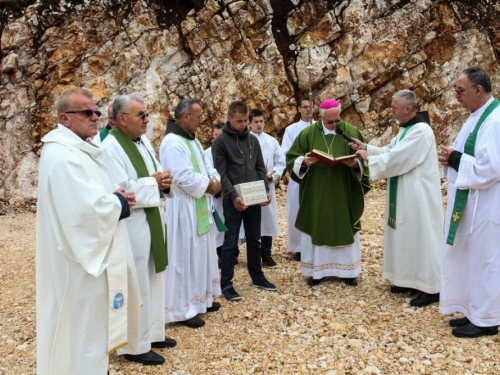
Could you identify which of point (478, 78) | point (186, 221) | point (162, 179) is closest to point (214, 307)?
point (186, 221)

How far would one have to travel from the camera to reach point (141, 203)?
12.3ft

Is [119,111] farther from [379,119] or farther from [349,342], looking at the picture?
[379,119]

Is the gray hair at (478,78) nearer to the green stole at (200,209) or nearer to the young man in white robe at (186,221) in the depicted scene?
the young man in white robe at (186,221)

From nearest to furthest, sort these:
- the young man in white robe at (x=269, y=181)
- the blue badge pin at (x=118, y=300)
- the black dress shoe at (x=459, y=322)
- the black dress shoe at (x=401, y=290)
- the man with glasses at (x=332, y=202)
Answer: the blue badge pin at (x=118, y=300), the black dress shoe at (x=459, y=322), the black dress shoe at (x=401, y=290), the man with glasses at (x=332, y=202), the young man in white robe at (x=269, y=181)

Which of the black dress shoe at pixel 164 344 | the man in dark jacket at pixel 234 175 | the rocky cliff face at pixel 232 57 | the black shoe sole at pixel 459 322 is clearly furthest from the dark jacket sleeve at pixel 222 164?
the rocky cliff face at pixel 232 57

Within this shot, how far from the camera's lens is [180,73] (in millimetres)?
12898

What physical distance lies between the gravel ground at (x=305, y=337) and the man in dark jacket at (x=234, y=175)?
1.60 ft

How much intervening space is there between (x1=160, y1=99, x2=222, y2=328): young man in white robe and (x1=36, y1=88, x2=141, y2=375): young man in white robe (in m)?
1.42

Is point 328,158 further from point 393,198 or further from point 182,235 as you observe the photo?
point 182,235

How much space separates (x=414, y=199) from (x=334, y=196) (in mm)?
959

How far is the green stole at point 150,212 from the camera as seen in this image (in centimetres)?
387

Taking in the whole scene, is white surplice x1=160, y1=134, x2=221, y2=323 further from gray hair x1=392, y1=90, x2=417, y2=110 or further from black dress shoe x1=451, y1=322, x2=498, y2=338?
black dress shoe x1=451, y1=322, x2=498, y2=338

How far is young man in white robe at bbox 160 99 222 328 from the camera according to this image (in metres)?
4.65

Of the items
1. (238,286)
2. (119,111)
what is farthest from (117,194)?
(238,286)
